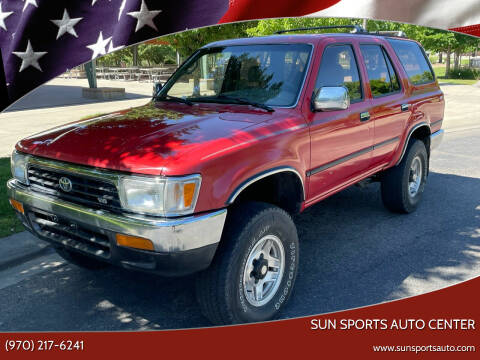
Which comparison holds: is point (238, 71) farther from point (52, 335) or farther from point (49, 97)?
point (49, 97)

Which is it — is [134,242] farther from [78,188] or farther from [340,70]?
[340,70]

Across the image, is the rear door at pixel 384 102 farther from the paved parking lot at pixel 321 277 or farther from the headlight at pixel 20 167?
the headlight at pixel 20 167

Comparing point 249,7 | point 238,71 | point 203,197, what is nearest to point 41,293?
point 203,197

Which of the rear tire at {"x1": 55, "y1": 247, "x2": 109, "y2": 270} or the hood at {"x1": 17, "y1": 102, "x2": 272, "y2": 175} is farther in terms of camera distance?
the rear tire at {"x1": 55, "y1": 247, "x2": 109, "y2": 270}

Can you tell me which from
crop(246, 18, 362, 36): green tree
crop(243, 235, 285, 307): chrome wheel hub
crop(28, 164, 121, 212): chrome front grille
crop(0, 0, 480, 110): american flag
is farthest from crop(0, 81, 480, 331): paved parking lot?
crop(246, 18, 362, 36): green tree

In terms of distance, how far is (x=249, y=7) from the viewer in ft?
13.3

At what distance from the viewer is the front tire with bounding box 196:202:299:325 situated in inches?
120

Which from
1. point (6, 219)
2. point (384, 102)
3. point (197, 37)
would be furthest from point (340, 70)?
point (197, 37)

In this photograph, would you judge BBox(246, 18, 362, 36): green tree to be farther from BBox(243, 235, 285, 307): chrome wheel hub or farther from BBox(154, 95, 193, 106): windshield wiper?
BBox(243, 235, 285, 307): chrome wheel hub

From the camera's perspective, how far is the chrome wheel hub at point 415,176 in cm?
580

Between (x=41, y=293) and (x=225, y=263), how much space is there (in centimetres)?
189

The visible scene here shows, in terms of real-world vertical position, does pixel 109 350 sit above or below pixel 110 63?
below

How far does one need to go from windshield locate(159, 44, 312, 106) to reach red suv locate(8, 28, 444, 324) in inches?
0.5

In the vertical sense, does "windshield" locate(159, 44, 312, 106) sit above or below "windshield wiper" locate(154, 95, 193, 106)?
above
